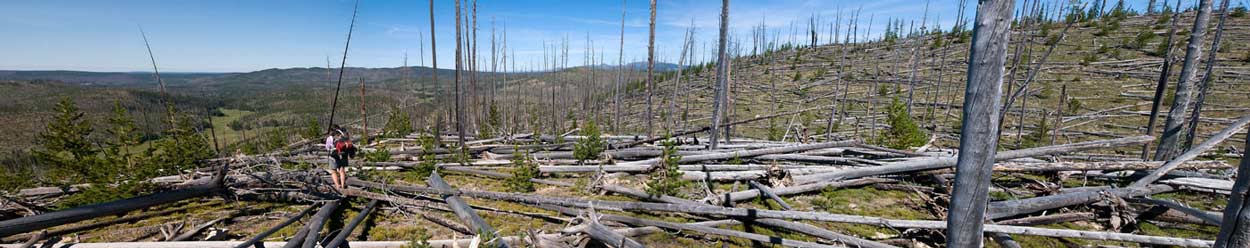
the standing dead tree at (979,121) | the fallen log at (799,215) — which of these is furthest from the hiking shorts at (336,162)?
the standing dead tree at (979,121)

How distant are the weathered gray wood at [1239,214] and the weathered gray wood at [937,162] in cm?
483

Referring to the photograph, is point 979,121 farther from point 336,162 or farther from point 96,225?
point 96,225

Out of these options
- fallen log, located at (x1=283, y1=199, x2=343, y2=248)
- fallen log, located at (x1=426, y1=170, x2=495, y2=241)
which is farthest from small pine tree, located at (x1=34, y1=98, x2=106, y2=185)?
fallen log, located at (x1=426, y1=170, x2=495, y2=241)

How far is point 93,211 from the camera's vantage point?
5504 mm

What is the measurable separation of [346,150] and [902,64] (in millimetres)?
41492

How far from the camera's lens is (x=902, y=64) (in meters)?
35.8

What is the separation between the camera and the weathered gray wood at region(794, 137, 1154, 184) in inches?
270

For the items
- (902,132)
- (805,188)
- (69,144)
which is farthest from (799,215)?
(69,144)

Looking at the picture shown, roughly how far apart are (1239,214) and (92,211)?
1104 centimetres

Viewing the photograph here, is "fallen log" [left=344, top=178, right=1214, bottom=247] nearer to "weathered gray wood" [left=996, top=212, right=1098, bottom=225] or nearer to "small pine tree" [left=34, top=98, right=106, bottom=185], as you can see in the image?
"weathered gray wood" [left=996, top=212, right=1098, bottom=225]

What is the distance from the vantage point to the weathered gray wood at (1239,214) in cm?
209

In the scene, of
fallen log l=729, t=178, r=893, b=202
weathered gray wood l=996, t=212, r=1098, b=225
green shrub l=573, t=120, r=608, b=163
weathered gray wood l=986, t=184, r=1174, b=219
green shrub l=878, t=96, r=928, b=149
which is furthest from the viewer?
green shrub l=878, t=96, r=928, b=149

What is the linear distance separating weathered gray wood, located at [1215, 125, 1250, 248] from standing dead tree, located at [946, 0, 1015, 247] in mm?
995

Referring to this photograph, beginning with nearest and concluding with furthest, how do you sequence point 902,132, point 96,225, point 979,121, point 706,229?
point 979,121, point 706,229, point 96,225, point 902,132
